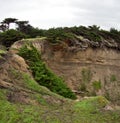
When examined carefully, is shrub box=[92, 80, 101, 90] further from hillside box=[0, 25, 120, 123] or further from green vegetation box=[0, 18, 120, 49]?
green vegetation box=[0, 18, 120, 49]

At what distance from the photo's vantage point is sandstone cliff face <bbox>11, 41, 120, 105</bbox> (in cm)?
2858

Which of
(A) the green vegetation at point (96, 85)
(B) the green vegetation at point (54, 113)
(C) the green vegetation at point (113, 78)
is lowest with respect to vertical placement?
(A) the green vegetation at point (96, 85)

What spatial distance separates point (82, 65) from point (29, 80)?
14.3 meters

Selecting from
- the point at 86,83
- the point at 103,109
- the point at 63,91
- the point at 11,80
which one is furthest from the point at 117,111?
the point at 86,83

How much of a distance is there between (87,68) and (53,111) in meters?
18.2

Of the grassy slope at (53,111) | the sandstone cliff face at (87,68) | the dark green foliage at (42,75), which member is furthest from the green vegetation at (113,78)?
the grassy slope at (53,111)

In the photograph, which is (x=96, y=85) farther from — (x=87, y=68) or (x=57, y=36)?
(x=57, y=36)

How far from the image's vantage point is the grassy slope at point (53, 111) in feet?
37.6

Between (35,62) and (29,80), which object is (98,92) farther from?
(29,80)

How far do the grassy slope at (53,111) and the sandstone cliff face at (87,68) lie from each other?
13.2 meters

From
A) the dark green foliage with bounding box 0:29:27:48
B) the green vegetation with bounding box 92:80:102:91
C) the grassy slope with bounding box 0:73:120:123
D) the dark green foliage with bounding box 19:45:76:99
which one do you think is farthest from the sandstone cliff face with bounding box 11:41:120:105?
the grassy slope with bounding box 0:73:120:123

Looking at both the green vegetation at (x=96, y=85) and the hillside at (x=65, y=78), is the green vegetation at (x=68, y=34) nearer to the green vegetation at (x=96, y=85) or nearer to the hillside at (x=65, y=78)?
the hillside at (x=65, y=78)

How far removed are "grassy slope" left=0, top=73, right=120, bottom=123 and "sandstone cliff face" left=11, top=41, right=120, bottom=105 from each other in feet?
43.4

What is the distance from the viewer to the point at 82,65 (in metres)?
30.1
